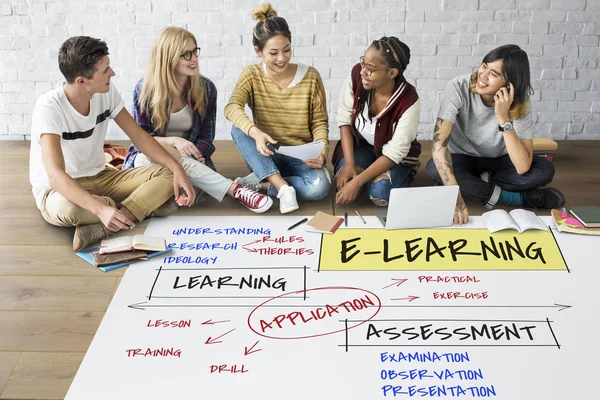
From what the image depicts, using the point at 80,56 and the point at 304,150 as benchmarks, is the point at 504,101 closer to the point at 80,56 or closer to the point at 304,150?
the point at 304,150

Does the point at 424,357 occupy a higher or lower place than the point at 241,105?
lower

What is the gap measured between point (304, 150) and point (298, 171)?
11 cm

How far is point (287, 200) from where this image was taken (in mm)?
2699

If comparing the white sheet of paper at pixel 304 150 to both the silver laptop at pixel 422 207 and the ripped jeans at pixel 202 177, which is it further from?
the silver laptop at pixel 422 207

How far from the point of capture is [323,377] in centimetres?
175

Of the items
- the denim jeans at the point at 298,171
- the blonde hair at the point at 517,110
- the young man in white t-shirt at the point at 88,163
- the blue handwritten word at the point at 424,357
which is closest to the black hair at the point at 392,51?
the blonde hair at the point at 517,110

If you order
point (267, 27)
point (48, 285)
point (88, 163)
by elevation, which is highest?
point (267, 27)

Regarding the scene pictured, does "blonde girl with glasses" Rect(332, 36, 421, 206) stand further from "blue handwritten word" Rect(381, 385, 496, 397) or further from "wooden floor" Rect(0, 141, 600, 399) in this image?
"blue handwritten word" Rect(381, 385, 496, 397)

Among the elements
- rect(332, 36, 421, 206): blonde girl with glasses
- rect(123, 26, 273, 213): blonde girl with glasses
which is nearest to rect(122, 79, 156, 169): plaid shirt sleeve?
rect(123, 26, 273, 213): blonde girl with glasses

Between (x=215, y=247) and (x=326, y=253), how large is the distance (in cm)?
A: 39

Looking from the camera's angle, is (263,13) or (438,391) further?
(263,13)

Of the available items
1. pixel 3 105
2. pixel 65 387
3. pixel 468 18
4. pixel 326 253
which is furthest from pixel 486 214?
pixel 3 105

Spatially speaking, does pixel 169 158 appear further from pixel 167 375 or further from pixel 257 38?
pixel 167 375

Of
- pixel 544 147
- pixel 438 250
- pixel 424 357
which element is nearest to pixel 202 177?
pixel 438 250
